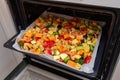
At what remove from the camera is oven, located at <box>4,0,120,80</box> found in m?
0.71

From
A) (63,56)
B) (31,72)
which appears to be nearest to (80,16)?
(63,56)

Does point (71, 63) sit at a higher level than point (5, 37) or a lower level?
higher

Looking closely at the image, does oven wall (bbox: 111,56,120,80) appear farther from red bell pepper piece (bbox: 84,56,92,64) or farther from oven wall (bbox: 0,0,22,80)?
oven wall (bbox: 0,0,22,80)

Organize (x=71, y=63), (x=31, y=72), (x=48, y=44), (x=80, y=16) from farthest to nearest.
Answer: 1. (x=31, y=72)
2. (x=80, y=16)
3. (x=48, y=44)
4. (x=71, y=63)

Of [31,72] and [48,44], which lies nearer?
[48,44]

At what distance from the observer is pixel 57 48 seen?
2.80 feet

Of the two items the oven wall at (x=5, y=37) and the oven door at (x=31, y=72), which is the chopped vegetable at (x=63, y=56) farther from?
the oven wall at (x=5, y=37)

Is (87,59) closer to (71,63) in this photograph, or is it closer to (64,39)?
(71,63)

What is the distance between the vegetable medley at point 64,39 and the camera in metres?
0.80

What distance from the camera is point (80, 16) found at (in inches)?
40.6

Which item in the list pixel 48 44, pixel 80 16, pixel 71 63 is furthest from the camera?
pixel 80 16

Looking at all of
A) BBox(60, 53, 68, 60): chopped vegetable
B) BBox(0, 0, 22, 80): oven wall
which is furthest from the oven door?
BBox(60, 53, 68, 60): chopped vegetable

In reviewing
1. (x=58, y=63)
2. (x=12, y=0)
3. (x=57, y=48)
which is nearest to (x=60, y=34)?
(x=57, y=48)

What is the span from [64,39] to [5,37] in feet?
1.69
